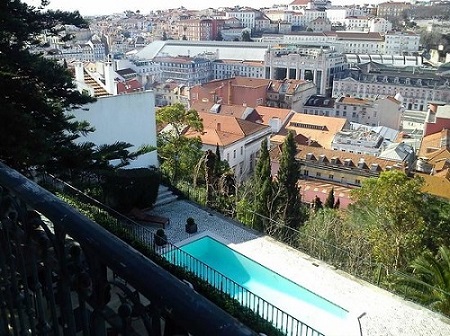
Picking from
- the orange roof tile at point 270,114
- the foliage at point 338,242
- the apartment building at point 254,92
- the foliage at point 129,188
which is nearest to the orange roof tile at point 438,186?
the foliage at point 338,242

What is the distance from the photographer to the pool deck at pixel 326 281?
25.8 feet

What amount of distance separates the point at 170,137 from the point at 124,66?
3661 centimetres

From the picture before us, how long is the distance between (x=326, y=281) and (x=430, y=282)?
2.05 metres

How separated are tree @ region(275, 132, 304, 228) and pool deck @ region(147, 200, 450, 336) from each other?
11.8 ft

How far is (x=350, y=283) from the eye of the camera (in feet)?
29.9

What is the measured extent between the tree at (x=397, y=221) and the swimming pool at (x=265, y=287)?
223 cm

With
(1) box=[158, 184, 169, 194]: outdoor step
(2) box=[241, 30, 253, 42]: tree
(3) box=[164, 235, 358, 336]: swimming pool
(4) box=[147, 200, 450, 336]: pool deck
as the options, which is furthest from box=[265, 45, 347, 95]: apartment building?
(3) box=[164, 235, 358, 336]: swimming pool

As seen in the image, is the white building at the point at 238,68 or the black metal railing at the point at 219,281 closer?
the black metal railing at the point at 219,281

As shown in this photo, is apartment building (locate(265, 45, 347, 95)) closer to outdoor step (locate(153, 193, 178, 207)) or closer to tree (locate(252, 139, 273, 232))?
tree (locate(252, 139, 273, 232))

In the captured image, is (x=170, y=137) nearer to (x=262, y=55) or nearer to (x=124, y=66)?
(x=124, y=66)

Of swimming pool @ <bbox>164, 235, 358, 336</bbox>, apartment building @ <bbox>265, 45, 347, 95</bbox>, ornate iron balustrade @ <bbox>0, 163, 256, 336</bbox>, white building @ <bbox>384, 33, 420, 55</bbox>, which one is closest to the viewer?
ornate iron balustrade @ <bbox>0, 163, 256, 336</bbox>

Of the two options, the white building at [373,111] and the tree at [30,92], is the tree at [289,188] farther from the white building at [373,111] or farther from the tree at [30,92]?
the white building at [373,111]

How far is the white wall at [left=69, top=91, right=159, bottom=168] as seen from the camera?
1220 cm

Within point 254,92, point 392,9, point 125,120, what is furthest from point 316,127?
point 392,9
